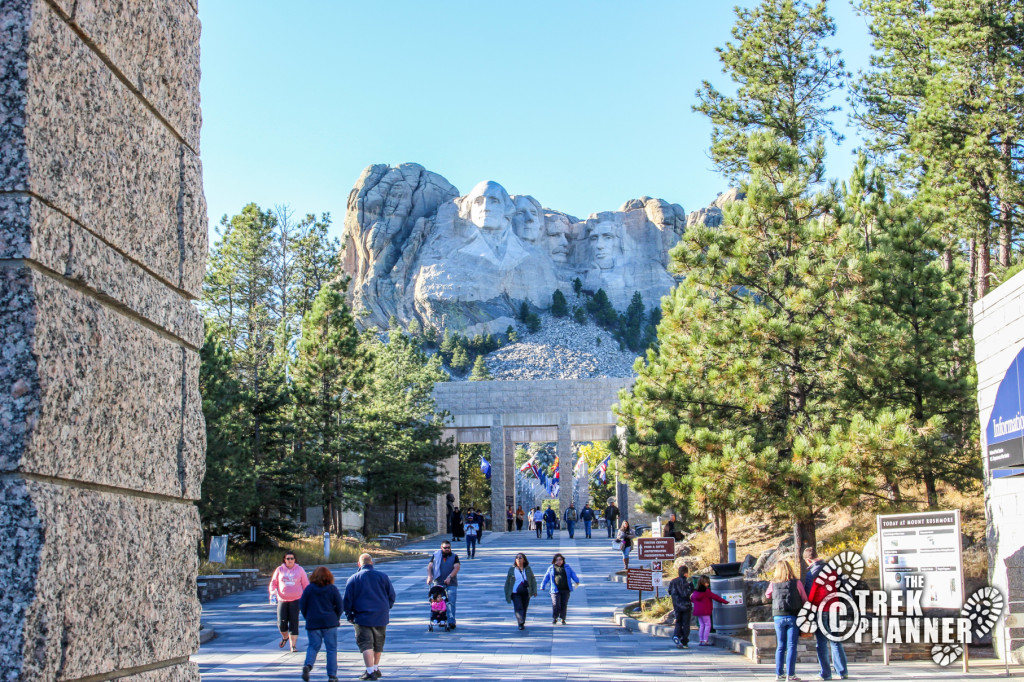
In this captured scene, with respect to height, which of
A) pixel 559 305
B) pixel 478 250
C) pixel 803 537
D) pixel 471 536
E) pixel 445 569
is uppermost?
pixel 478 250

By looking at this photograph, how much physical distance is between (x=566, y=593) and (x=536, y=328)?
12519 cm

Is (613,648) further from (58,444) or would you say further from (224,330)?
(224,330)

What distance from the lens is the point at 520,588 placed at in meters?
16.0

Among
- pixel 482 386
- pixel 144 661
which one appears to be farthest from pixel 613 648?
pixel 482 386

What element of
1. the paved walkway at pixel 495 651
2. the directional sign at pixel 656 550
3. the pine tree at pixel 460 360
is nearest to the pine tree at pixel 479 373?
the pine tree at pixel 460 360

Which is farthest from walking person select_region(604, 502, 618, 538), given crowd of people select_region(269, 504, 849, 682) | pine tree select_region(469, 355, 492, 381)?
pine tree select_region(469, 355, 492, 381)

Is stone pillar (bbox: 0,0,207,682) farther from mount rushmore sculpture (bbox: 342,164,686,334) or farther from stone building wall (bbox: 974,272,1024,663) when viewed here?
mount rushmore sculpture (bbox: 342,164,686,334)

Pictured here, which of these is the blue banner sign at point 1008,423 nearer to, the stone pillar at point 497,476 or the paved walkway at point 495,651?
the paved walkway at point 495,651

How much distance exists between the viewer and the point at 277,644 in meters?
14.8

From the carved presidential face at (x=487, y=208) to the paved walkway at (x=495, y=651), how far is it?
124 meters

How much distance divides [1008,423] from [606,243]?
145247 mm

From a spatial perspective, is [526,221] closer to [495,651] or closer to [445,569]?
[445,569]

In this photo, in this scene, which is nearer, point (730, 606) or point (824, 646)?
point (824, 646)

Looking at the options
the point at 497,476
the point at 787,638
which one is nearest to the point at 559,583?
the point at 787,638
